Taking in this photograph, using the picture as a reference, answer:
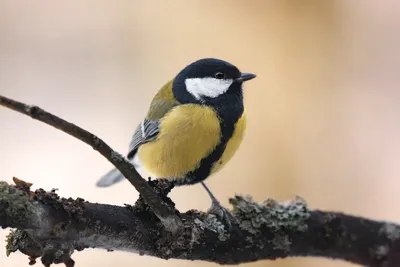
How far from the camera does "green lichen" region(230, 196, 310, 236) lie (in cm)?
75

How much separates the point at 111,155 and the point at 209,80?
48cm

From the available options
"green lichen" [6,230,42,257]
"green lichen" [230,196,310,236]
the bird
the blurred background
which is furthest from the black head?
the blurred background

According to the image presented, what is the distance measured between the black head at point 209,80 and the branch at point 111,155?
0.36 metres

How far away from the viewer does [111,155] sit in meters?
0.53

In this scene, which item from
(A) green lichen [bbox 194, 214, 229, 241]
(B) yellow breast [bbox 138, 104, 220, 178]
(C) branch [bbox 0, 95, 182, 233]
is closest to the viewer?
(C) branch [bbox 0, 95, 182, 233]

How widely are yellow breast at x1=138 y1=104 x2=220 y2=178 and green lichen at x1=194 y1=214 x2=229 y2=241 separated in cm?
19

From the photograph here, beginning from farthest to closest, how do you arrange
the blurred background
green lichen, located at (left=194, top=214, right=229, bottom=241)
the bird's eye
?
the blurred background
the bird's eye
green lichen, located at (left=194, top=214, right=229, bottom=241)

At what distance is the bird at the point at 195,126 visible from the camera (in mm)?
893

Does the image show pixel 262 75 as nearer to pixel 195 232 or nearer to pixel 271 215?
pixel 271 215

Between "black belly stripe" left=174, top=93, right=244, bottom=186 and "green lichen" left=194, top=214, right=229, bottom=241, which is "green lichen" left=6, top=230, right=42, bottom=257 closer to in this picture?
"green lichen" left=194, top=214, right=229, bottom=241

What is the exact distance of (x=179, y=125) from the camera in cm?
90

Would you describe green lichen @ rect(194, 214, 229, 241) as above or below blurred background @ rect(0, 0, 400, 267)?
below

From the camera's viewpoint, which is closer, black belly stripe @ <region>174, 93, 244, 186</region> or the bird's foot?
the bird's foot

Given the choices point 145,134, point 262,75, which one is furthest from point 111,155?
point 262,75
